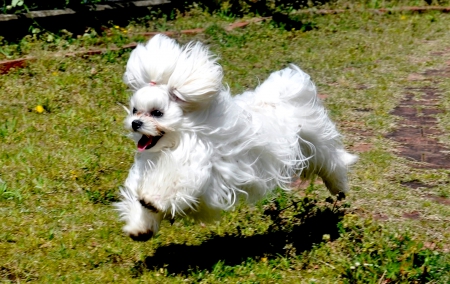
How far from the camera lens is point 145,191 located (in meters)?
4.55

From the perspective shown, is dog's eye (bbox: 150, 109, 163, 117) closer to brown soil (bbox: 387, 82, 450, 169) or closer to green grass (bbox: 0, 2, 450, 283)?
green grass (bbox: 0, 2, 450, 283)

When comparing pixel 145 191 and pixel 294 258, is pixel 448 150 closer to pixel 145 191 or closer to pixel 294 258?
pixel 294 258

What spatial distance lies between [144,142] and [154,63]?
0.44 m

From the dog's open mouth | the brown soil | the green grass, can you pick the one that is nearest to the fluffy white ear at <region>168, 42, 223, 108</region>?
the dog's open mouth

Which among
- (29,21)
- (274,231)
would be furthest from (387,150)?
(29,21)

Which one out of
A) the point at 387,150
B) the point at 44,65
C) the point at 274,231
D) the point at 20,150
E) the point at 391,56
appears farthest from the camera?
the point at 391,56

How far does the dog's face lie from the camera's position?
4457 millimetres

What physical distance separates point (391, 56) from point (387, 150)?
345 centimetres

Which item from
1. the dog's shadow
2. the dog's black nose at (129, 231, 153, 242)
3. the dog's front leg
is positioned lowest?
the dog's shadow

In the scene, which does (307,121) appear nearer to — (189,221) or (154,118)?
(189,221)

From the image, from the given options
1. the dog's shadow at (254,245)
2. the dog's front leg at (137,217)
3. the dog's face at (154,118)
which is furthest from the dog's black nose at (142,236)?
the dog's face at (154,118)

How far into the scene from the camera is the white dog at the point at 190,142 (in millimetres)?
4520

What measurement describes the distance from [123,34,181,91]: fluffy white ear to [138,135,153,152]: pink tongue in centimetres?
30

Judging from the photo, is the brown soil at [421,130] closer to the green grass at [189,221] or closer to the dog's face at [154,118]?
the green grass at [189,221]
